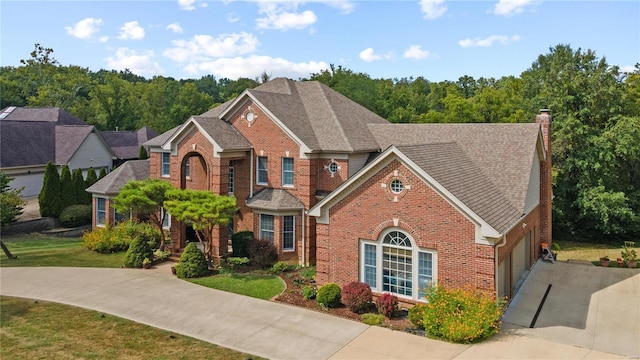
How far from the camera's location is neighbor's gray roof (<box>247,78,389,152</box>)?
2445 cm

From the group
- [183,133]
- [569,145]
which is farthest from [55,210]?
[569,145]

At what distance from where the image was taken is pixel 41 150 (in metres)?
41.8

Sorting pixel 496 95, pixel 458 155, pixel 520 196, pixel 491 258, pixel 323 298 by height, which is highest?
pixel 496 95

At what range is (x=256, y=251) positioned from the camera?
2275 cm

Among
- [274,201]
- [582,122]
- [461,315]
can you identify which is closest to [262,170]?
[274,201]

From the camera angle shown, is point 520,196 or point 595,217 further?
point 595,217

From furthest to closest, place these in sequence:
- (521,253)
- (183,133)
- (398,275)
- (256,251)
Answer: (183,133), (256,251), (521,253), (398,275)

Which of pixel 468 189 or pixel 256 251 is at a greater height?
pixel 468 189

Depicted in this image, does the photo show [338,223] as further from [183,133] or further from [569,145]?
[569,145]

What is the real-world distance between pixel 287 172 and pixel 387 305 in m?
11.0

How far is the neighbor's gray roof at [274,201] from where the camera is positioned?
23375 mm

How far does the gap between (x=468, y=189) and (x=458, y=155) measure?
4.27 meters

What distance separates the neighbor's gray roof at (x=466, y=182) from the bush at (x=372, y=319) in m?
4.94

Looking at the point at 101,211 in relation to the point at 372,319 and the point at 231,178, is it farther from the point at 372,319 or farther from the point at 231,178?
the point at 372,319
